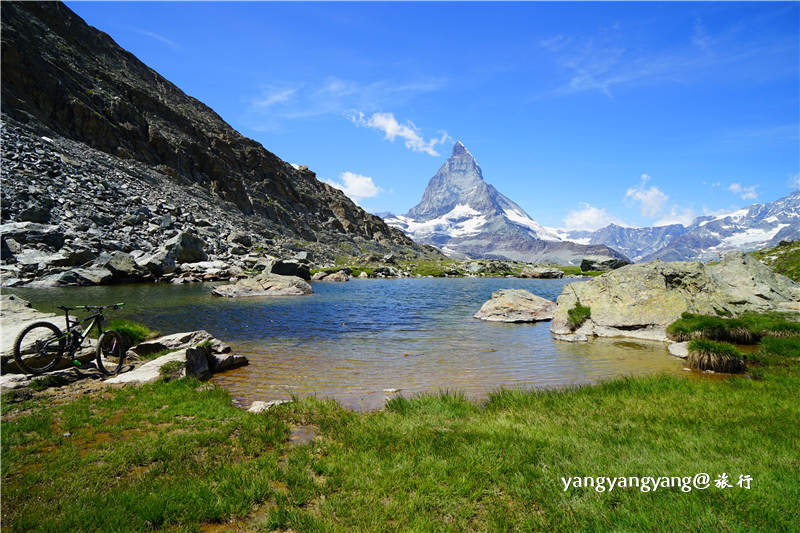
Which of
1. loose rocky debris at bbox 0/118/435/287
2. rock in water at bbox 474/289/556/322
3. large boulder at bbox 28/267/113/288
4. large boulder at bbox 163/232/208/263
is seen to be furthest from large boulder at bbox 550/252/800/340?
large boulder at bbox 163/232/208/263

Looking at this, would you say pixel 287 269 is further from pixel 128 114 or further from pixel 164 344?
pixel 128 114

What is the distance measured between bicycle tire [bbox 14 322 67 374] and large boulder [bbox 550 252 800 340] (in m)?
26.3

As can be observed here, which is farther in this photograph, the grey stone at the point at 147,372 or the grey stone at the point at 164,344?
the grey stone at the point at 164,344

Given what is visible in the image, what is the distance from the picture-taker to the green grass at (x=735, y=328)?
19000 mm

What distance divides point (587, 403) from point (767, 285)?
29.1 m

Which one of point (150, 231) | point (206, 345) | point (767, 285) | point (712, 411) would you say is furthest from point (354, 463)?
point (150, 231)

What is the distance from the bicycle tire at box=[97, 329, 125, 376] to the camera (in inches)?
543

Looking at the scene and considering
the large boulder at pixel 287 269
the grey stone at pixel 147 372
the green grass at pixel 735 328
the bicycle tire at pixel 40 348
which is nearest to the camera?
the bicycle tire at pixel 40 348

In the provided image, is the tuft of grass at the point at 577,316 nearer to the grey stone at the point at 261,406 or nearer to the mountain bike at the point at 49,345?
the grey stone at the point at 261,406

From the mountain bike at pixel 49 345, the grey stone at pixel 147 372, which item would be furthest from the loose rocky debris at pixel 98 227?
the grey stone at pixel 147 372

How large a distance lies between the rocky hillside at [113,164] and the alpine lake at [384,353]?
35358 millimetres

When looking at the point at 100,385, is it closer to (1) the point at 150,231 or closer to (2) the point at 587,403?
(2) the point at 587,403

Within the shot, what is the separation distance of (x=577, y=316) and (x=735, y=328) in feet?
28.6

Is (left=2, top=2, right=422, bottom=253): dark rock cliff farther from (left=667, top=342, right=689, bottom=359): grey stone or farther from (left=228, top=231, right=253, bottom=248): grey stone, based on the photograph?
(left=667, top=342, right=689, bottom=359): grey stone
